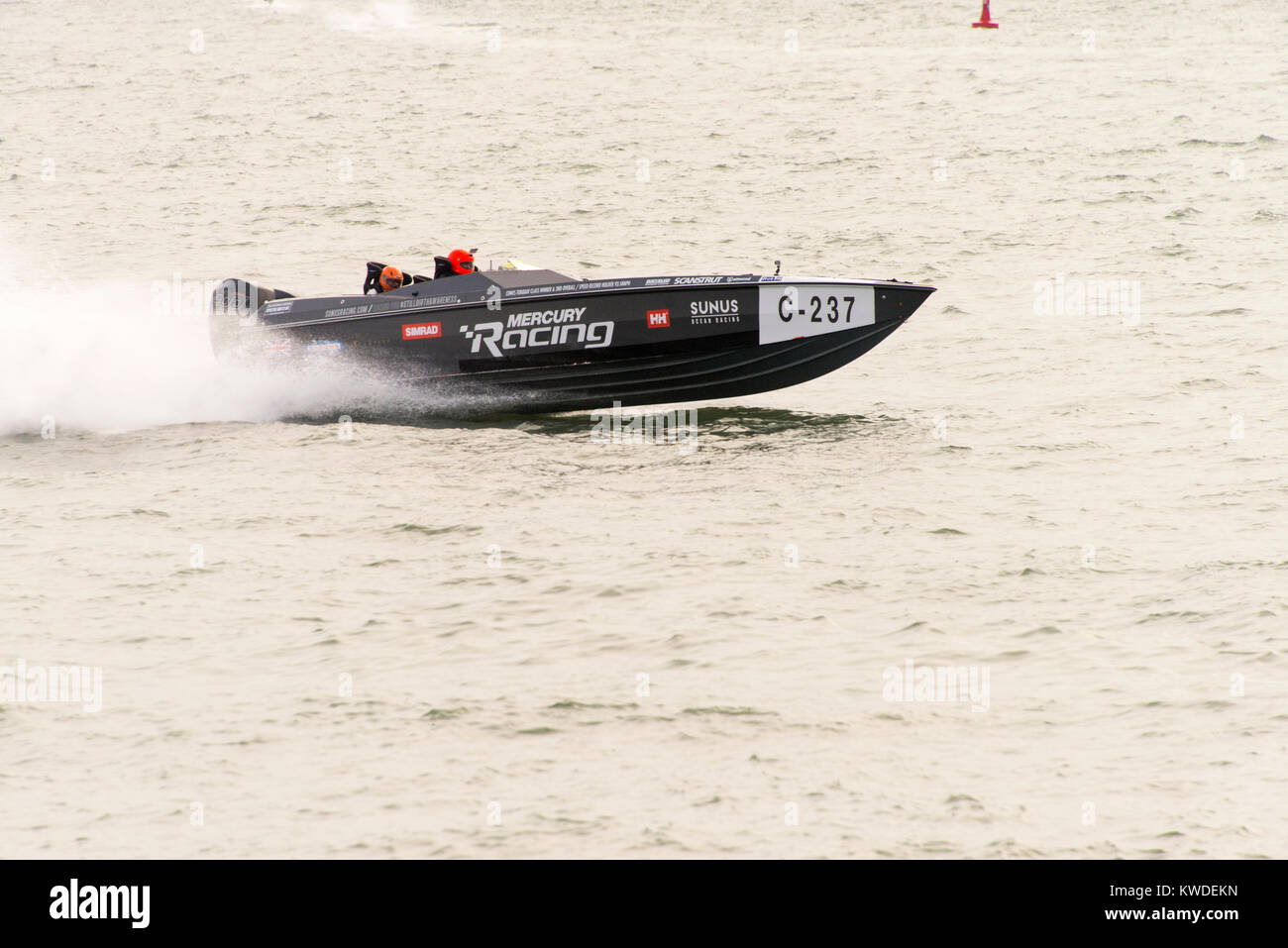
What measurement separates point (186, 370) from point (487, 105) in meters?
20.0

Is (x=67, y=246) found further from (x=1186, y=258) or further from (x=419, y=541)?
(x=1186, y=258)

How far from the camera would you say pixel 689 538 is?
10375 millimetres

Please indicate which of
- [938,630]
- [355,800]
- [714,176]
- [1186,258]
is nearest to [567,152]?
[714,176]

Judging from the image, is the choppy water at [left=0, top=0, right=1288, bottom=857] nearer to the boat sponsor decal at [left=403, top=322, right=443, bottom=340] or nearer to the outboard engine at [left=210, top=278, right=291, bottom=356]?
the outboard engine at [left=210, top=278, right=291, bottom=356]

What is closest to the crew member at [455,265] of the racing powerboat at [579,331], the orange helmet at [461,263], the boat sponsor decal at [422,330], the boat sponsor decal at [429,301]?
the orange helmet at [461,263]

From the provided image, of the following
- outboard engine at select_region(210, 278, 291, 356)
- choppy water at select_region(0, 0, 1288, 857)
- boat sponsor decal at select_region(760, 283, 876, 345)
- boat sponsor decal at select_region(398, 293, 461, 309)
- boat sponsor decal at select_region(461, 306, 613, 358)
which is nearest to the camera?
choppy water at select_region(0, 0, 1288, 857)

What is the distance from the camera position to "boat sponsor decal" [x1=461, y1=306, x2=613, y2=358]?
13133 mm

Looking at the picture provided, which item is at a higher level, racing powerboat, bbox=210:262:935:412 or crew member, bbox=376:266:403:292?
crew member, bbox=376:266:403:292

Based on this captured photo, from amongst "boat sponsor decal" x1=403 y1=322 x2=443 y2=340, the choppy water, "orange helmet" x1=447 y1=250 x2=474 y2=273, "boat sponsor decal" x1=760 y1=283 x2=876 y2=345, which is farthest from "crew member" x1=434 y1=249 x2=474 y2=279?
"boat sponsor decal" x1=760 y1=283 x2=876 y2=345

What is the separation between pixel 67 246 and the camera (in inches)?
919

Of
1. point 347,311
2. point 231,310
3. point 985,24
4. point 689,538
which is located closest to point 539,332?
point 347,311

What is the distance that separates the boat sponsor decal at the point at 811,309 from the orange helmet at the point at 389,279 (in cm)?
372

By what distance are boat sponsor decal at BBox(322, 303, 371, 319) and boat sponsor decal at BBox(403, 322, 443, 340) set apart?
440mm

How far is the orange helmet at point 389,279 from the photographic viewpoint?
14.0m
